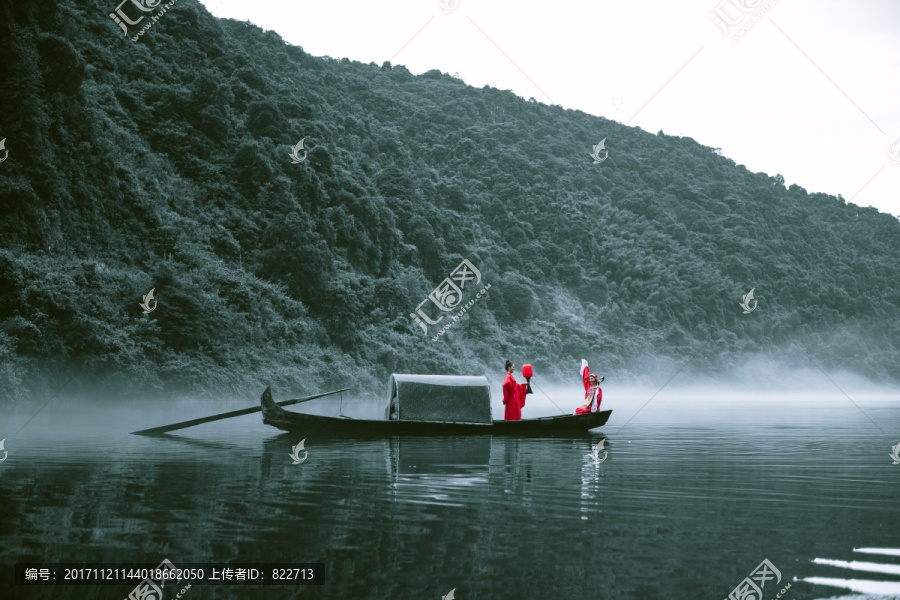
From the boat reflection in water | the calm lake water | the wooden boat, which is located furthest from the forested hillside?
the calm lake water

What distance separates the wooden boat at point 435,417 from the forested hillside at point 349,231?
15772 millimetres

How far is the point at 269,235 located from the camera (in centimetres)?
5600

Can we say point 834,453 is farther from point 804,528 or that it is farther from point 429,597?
point 429,597

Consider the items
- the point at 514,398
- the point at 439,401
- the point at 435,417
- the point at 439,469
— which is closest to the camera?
the point at 439,469

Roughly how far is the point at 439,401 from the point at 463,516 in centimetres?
1226

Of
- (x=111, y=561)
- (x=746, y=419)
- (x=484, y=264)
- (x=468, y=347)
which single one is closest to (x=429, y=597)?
(x=111, y=561)

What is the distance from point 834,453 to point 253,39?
3180 inches

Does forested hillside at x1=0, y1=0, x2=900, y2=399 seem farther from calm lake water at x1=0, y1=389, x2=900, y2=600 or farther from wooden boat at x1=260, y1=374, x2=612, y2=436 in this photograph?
calm lake water at x1=0, y1=389, x2=900, y2=600

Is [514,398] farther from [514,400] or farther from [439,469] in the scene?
[439,469]

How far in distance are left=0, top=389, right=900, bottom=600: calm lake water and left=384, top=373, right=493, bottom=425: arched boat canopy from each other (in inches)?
103

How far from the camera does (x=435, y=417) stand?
72.3 feet

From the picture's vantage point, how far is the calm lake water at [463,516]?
A: 7.20m

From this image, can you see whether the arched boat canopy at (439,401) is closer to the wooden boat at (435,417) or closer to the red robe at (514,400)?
the wooden boat at (435,417)

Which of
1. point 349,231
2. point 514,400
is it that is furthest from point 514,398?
point 349,231
